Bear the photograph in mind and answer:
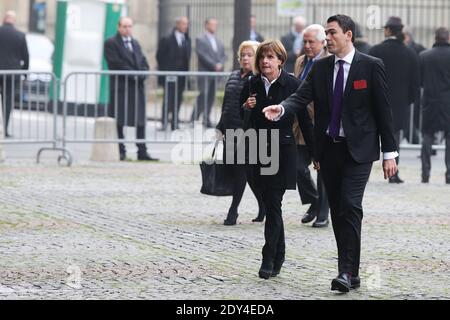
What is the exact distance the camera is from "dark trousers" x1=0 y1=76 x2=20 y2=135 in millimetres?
17237

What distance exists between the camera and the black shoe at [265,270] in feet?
28.6

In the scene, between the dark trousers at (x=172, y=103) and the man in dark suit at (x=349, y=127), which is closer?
the man in dark suit at (x=349, y=127)

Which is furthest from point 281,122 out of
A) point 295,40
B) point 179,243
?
point 295,40

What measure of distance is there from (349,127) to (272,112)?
1.62 ft

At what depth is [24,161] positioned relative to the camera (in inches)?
685

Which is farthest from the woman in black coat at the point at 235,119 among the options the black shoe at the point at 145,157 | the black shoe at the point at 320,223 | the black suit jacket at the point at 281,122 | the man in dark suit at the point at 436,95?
the black shoe at the point at 145,157

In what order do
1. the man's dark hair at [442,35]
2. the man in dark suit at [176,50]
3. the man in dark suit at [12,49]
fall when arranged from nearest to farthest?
1. the man's dark hair at [442,35]
2. the man in dark suit at [12,49]
3. the man in dark suit at [176,50]

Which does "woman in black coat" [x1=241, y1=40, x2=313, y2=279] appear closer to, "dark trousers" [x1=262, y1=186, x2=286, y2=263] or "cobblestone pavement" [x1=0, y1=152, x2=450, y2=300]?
"dark trousers" [x1=262, y1=186, x2=286, y2=263]

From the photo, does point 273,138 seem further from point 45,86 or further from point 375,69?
point 45,86

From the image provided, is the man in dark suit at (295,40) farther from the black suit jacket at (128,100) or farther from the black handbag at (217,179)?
the black handbag at (217,179)

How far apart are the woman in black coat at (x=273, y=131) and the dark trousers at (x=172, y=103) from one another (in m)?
8.63

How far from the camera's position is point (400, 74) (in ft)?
50.0

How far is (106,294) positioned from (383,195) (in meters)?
6.59
